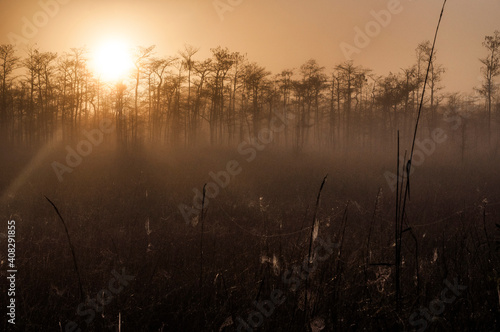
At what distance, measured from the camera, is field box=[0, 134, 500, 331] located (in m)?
2.47

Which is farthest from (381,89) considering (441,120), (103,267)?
(103,267)

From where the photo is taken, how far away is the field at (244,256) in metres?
2.47

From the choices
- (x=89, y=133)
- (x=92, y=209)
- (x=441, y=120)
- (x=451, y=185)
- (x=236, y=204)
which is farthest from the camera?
(x=441, y=120)

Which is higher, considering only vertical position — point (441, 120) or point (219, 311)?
point (441, 120)

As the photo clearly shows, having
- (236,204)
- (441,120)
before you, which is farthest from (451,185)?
(441,120)

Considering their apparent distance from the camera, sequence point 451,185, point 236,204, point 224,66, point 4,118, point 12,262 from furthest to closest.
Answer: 1. point 4,118
2. point 224,66
3. point 451,185
4. point 236,204
5. point 12,262

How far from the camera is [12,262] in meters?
4.61

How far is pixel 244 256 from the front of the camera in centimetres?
515

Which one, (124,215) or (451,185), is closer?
(124,215)

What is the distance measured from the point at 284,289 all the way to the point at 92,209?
24.5 feet

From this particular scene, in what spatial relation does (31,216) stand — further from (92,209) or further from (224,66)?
(224,66)

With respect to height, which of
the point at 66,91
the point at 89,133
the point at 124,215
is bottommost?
the point at 124,215

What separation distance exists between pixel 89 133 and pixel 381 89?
44.1 m

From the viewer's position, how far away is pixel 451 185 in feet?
48.7
